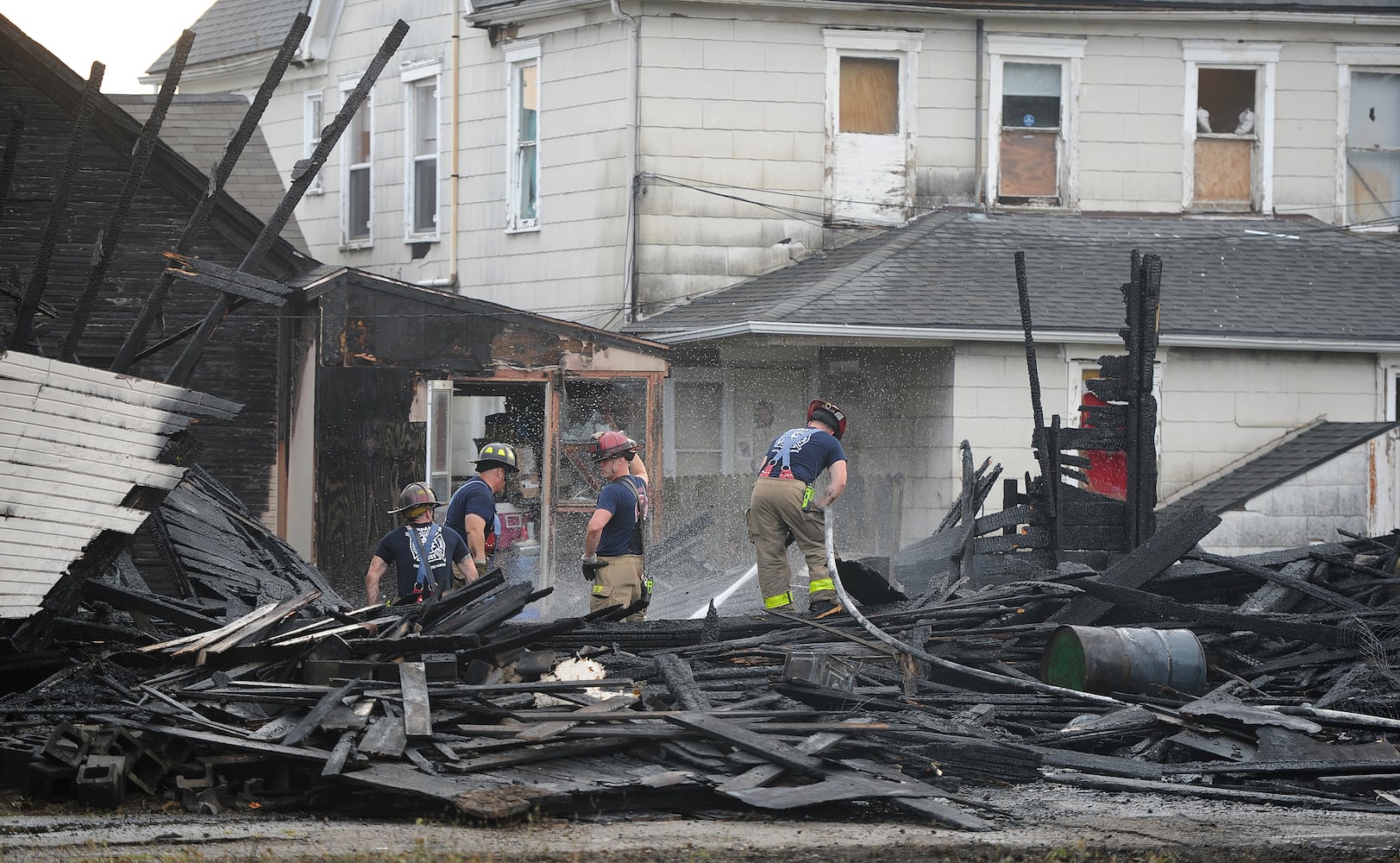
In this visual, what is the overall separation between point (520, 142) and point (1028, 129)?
604 centimetres

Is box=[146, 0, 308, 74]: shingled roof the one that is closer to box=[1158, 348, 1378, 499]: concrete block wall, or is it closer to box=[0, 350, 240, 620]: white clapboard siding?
Answer: box=[1158, 348, 1378, 499]: concrete block wall

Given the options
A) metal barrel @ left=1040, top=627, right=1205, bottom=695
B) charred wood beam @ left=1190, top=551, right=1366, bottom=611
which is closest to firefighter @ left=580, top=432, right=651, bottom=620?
metal barrel @ left=1040, top=627, right=1205, bottom=695

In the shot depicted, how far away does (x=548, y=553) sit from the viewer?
1669 centimetres

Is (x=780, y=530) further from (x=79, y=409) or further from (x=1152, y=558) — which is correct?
(x=79, y=409)

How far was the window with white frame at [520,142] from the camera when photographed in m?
20.7

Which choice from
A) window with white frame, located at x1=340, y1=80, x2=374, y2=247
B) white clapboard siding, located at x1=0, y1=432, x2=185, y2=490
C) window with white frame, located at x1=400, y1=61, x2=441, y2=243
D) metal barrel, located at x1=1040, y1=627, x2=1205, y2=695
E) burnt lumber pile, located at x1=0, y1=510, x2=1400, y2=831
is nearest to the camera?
burnt lumber pile, located at x1=0, y1=510, x2=1400, y2=831

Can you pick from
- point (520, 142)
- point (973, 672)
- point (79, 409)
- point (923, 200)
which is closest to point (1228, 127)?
point (923, 200)

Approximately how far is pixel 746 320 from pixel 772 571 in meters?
5.35

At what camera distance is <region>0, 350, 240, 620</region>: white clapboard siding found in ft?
30.0

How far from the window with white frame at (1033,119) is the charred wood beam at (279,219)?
34.4 feet

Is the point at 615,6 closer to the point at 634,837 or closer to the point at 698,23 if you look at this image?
the point at 698,23

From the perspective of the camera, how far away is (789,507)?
42.0 ft

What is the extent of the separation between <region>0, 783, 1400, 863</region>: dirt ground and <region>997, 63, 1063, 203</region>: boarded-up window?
44.9 feet

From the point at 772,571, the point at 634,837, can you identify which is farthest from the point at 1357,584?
the point at 634,837
